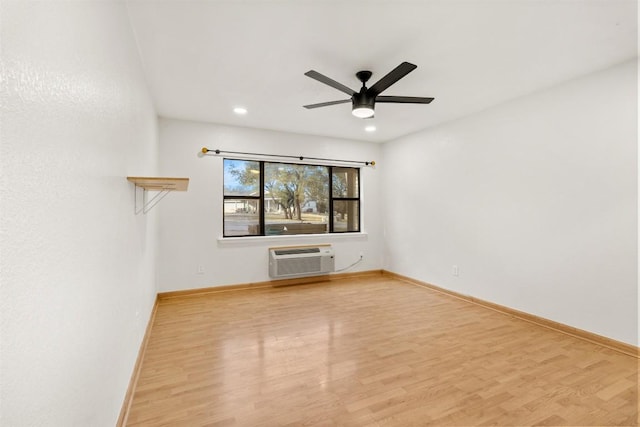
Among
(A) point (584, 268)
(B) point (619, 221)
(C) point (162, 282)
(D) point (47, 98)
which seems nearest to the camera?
(D) point (47, 98)

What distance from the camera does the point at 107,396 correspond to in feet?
4.52

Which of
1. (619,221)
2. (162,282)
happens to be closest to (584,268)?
(619,221)

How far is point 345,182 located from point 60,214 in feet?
16.1

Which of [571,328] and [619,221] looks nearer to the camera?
[619,221]

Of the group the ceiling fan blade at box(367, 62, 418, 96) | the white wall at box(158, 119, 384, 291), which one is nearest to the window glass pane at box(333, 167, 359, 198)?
the white wall at box(158, 119, 384, 291)

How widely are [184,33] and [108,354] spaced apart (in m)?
2.12

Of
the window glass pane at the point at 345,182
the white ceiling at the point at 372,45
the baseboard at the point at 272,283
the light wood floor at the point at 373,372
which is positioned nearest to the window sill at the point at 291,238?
the baseboard at the point at 272,283

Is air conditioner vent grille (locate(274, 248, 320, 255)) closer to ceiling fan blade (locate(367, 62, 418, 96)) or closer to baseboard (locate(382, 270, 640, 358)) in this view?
baseboard (locate(382, 270, 640, 358))

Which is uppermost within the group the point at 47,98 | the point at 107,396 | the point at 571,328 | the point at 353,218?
the point at 47,98

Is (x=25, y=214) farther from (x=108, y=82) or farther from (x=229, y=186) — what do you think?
(x=229, y=186)

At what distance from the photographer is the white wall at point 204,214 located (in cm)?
411

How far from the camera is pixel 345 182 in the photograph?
18.2ft

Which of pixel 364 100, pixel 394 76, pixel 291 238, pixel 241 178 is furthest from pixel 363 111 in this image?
pixel 291 238

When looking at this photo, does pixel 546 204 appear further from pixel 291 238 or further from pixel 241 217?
pixel 241 217
